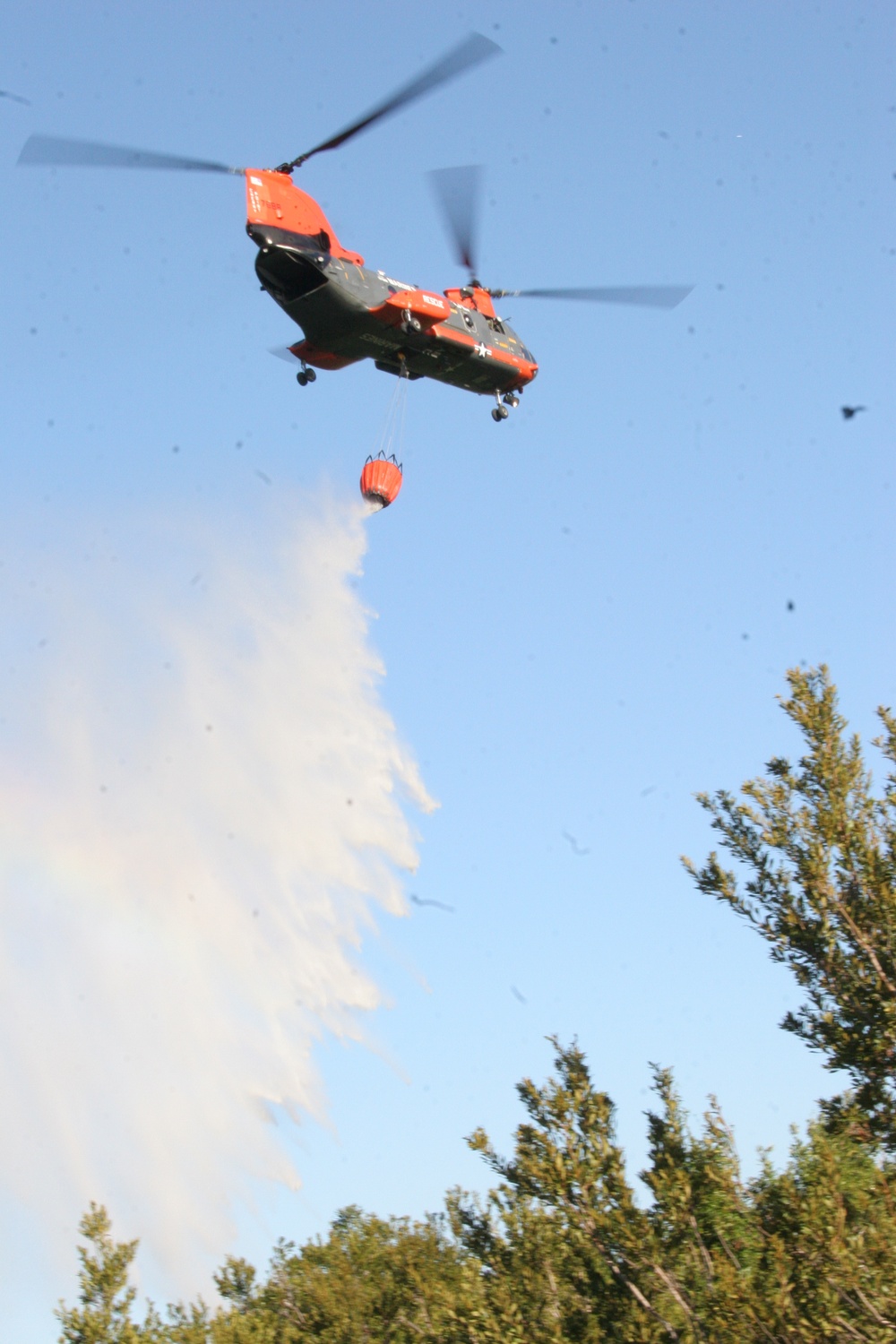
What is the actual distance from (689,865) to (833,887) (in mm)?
2901

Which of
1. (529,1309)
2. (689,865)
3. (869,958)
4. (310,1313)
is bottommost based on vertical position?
(310,1313)

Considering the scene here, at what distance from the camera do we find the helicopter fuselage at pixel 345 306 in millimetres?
25891

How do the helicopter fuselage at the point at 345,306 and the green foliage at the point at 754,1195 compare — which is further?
the helicopter fuselage at the point at 345,306

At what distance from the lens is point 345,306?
26.7 meters

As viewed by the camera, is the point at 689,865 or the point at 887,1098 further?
the point at 689,865

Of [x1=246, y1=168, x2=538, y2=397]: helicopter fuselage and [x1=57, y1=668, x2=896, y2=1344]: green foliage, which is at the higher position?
[x1=246, y1=168, x2=538, y2=397]: helicopter fuselage

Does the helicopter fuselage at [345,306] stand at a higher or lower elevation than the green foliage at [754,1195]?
higher

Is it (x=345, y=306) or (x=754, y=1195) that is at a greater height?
(x=345, y=306)

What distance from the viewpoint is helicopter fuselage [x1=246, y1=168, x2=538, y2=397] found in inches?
1019

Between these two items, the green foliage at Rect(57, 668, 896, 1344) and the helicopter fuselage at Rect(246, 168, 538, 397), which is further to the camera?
the helicopter fuselage at Rect(246, 168, 538, 397)

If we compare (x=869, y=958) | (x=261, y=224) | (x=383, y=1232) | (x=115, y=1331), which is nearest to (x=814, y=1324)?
(x=869, y=958)

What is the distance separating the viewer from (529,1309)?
20891 millimetres

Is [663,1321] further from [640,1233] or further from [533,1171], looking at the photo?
[533,1171]

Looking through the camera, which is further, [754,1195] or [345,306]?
[345,306]
